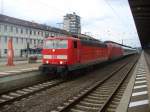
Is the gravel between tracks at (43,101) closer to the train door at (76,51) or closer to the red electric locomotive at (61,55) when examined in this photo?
the red electric locomotive at (61,55)

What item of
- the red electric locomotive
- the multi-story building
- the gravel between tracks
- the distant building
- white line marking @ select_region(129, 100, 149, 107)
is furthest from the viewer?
the distant building

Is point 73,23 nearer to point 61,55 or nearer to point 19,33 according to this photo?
point 19,33

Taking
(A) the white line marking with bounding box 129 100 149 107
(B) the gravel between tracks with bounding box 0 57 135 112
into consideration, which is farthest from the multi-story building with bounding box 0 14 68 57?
(A) the white line marking with bounding box 129 100 149 107

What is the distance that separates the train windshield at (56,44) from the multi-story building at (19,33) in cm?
5219

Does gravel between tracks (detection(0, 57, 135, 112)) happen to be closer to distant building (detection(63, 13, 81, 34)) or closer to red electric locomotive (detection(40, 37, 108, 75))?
red electric locomotive (detection(40, 37, 108, 75))

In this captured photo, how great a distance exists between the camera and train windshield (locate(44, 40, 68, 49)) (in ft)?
65.5

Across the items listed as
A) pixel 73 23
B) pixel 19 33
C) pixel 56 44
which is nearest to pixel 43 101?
pixel 56 44

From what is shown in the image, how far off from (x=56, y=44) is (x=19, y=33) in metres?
63.3

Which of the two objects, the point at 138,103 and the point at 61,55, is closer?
the point at 138,103

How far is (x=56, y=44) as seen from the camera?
20328 mm

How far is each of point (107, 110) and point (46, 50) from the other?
1068cm

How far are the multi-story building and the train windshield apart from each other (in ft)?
171

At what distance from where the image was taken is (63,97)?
1328cm

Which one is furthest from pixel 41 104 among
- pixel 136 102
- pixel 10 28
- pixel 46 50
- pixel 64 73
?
pixel 10 28
